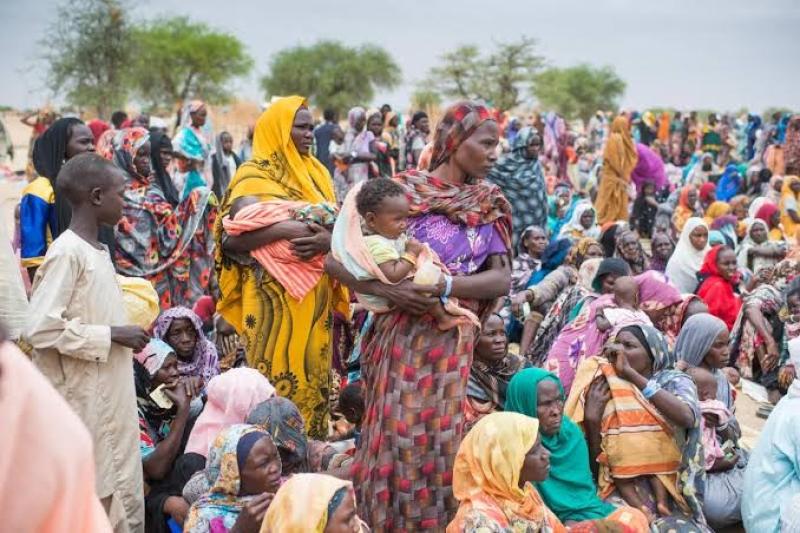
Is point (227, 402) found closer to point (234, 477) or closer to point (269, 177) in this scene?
point (234, 477)

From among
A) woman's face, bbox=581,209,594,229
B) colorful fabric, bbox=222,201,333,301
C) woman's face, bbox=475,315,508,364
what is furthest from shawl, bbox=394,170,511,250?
woman's face, bbox=581,209,594,229

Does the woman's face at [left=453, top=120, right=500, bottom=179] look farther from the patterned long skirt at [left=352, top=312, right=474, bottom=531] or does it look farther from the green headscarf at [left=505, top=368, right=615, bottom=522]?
the green headscarf at [left=505, top=368, right=615, bottom=522]

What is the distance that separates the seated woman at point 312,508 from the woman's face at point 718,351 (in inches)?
103

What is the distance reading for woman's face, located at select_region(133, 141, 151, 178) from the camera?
583 centimetres

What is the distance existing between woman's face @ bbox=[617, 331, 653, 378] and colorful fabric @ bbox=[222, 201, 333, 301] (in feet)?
4.89

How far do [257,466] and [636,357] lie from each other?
1973 millimetres

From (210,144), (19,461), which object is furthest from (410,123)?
(19,461)

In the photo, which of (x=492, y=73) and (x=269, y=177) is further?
(x=492, y=73)

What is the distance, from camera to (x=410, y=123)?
15.4 m

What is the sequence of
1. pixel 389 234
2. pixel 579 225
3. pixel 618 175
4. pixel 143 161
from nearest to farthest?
pixel 389 234, pixel 143 161, pixel 579 225, pixel 618 175

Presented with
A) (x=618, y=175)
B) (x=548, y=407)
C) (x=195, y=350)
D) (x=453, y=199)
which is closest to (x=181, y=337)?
(x=195, y=350)

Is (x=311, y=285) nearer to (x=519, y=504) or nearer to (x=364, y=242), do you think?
(x=364, y=242)

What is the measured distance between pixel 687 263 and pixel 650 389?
430cm

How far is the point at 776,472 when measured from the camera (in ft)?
13.0
